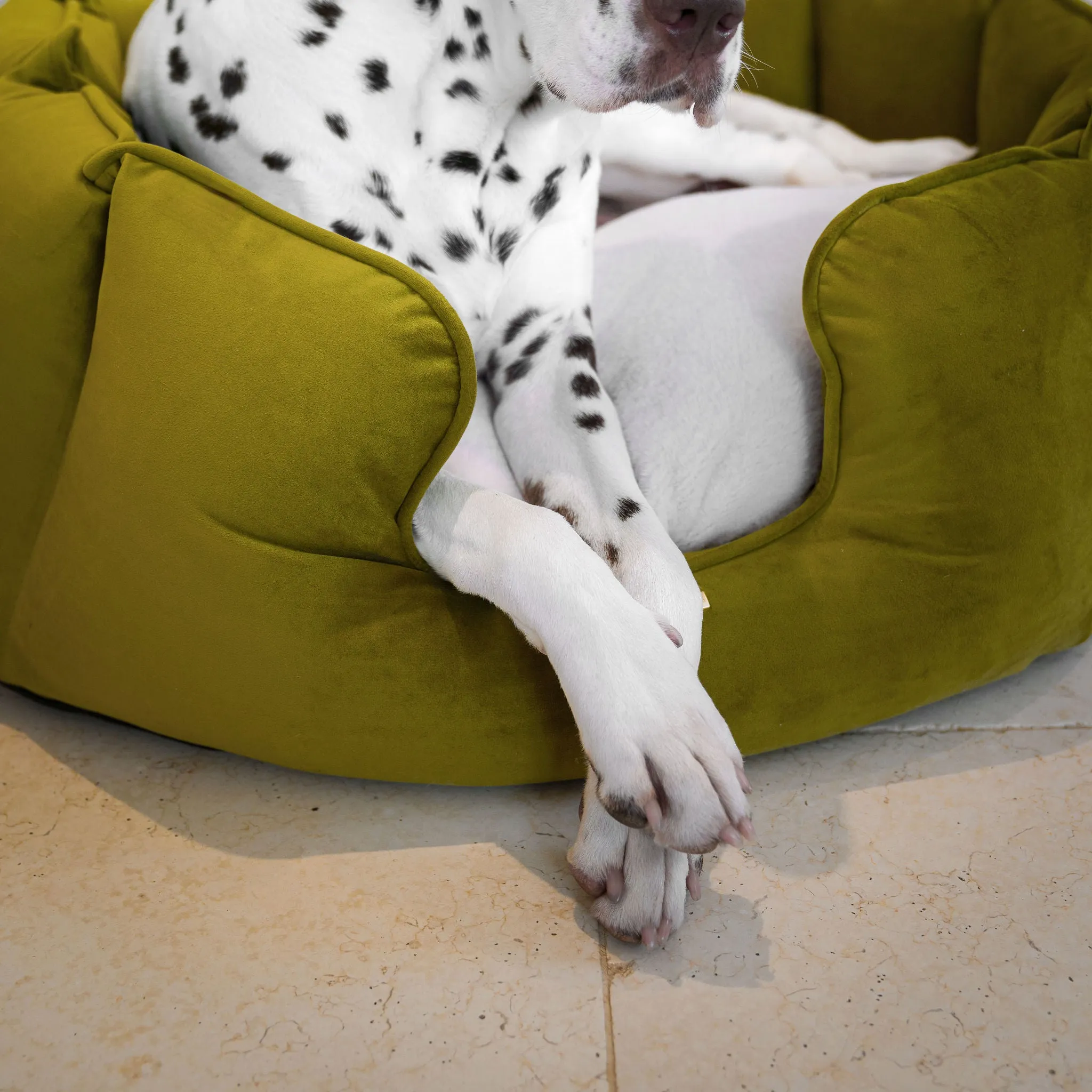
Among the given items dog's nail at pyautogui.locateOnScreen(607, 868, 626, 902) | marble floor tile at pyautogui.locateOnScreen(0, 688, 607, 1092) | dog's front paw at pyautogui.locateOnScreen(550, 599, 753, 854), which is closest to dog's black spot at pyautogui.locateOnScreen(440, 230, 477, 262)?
dog's front paw at pyautogui.locateOnScreen(550, 599, 753, 854)

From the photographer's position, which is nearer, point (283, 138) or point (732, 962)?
point (732, 962)

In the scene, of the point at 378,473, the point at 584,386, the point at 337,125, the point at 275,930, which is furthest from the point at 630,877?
the point at 337,125

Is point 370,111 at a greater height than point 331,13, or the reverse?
point 331,13

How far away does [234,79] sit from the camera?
1.51m

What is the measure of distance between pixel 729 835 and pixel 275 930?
565 millimetres

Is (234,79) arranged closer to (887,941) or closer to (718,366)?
(718,366)

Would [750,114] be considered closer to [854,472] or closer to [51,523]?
[854,472]

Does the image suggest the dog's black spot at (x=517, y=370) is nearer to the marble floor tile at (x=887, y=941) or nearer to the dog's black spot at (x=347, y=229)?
the dog's black spot at (x=347, y=229)

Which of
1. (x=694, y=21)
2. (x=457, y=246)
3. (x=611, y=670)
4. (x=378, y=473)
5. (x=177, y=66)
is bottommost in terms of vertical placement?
(x=611, y=670)

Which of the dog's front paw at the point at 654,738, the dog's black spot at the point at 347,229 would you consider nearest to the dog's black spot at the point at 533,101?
the dog's black spot at the point at 347,229

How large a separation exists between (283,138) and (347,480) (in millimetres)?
565

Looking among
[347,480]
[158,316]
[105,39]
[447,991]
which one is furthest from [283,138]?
[447,991]

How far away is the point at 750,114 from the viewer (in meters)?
2.50

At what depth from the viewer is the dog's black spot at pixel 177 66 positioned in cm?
157
